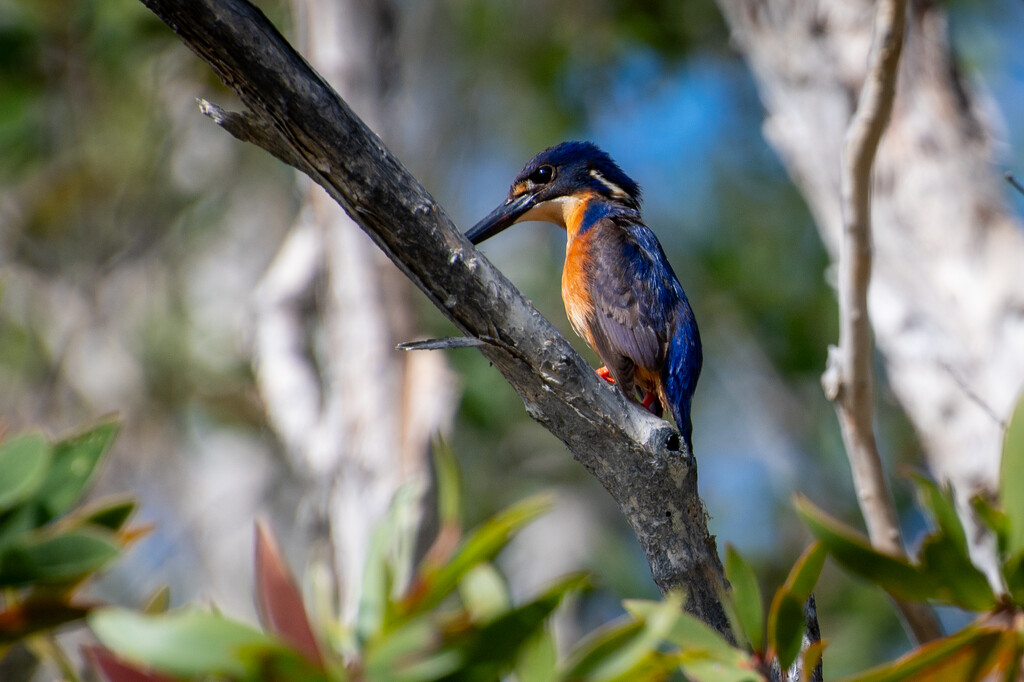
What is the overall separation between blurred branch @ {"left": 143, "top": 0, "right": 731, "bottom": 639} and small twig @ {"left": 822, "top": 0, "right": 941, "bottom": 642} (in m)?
0.88

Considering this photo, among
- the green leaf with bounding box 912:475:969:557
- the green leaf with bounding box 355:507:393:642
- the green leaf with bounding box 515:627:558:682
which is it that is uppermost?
the green leaf with bounding box 355:507:393:642

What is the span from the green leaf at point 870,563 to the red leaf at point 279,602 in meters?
0.71

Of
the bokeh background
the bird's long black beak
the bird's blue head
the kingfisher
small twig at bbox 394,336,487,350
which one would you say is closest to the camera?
small twig at bbox 394,336,487,350

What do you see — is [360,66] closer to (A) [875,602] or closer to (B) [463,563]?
(B) [463,563]

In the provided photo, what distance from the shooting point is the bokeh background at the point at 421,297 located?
6.55 meters

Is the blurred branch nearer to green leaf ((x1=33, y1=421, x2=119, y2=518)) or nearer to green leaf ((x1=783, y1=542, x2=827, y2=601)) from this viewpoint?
green leaf ((x1=783, y1=542, x2=827, y2=601))

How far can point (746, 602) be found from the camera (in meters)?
1.46

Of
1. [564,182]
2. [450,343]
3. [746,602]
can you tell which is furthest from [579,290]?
[746,602]

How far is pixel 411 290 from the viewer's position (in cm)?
503

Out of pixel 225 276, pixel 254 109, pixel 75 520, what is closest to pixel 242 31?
pixel 254 109

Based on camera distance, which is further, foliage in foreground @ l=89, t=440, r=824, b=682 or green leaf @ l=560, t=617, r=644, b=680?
green leaf @ l=560, t=617, r=644, b=680

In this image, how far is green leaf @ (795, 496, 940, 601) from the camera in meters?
1.38

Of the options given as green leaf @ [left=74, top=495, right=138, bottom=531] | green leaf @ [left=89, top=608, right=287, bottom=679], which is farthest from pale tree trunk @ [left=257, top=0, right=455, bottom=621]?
green leaf @ [left=89, top=608, right=287, bottom=679]

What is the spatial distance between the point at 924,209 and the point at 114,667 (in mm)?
3318
